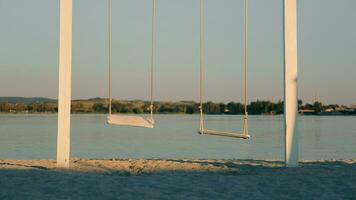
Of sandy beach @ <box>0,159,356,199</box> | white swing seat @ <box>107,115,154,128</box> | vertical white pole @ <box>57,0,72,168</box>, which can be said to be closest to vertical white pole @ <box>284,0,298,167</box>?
sandy beach @ <box>0,159,356,199</box>

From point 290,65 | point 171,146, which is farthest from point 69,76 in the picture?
point 171,146

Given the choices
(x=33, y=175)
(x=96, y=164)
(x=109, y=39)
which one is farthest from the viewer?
(x=96, y=164)

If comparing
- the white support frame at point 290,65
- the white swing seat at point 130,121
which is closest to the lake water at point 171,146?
the white support frame at point 290,65

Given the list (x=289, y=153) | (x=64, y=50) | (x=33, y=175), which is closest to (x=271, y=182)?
(x=289, y=153)

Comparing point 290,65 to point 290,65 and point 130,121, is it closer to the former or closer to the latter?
point 290,65

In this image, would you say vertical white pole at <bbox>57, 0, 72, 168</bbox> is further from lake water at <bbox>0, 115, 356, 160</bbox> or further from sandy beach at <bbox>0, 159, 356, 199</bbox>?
lake water at <bbox>0, 115, 356, 160</bbox>

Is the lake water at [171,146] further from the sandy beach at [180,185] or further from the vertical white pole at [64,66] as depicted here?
the sandy beach at [180,185]

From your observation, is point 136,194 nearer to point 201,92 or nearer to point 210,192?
point 210,192

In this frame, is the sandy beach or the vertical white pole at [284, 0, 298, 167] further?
the vertical white pole at [284, 0, 298, 167]

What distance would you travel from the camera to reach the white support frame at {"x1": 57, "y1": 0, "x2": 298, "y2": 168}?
870 centimetres

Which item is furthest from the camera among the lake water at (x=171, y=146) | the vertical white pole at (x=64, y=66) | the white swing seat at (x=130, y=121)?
the lake water at (x=171, y=146)

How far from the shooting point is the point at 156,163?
33.8ft

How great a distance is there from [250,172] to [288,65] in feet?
6.51

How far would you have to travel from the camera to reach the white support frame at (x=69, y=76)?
8703 mm
